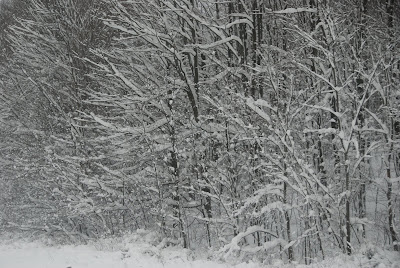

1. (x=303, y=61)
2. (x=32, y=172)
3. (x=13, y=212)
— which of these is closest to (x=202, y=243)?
(x=303, y=61)

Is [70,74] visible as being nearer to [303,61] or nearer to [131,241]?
[131,241]

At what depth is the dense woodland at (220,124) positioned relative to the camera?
7.82 meters

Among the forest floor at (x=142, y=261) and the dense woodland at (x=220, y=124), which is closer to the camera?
the forest floor at (x=142, y=261)

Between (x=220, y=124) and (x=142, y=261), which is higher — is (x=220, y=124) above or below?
above

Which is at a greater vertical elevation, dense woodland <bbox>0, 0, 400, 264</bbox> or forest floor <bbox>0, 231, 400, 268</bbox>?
dense woodland <bbox>0, 0, 400, 264</bbox>

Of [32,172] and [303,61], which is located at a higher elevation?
[303,61]

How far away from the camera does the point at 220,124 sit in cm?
998

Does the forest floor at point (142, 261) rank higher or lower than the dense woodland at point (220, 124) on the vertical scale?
lower

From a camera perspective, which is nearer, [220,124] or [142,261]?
[142,261]

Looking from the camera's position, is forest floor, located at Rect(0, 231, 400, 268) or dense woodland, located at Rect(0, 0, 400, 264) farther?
dense woodland, located at Rect(0, 0, 400, 264)

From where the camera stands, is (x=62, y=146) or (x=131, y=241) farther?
(x=62, y=146)

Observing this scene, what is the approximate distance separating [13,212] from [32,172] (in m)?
3.58

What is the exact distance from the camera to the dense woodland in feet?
25.6

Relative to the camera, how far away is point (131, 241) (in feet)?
31.4
